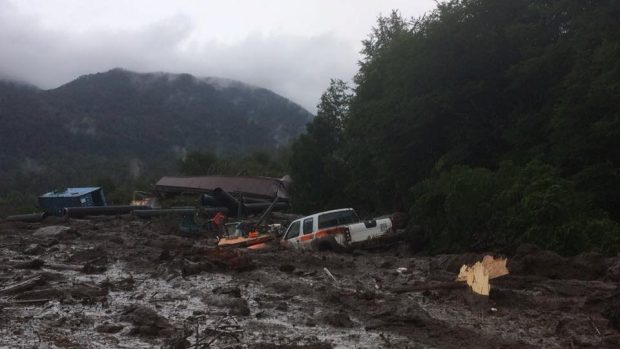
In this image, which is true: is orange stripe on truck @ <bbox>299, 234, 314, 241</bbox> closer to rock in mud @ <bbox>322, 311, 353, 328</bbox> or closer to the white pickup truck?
the white pickup truck

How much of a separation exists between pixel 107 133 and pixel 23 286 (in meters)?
144

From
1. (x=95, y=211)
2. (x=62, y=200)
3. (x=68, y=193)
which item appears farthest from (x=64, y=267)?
(x=68, y=193)

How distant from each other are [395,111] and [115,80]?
186m

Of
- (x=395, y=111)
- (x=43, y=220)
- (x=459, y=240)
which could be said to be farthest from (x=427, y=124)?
(x=43, y=220)

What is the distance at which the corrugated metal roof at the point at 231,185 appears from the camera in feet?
124

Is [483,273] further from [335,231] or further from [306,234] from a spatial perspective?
[306,234]

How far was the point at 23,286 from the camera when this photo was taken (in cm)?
941

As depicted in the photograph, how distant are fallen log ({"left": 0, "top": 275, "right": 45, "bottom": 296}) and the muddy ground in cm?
2

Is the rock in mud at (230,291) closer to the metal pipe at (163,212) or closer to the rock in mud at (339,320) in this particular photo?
the rock in mud at (339,320)

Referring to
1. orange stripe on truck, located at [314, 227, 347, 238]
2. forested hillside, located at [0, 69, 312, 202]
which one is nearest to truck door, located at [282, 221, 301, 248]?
orange stripe on truck, located at [314, 227, 347, 238]

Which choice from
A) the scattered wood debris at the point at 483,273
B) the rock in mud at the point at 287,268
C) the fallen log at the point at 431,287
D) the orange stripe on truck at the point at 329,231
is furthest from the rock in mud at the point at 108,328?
the orange stripe on truck at the point at 329,231

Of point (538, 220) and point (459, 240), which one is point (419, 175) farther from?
point (538, 220)

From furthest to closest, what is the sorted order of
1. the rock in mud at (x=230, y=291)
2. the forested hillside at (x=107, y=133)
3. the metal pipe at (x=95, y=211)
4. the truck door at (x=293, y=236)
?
the forested hillside at (x=107, y=133), the metal pipe at (x=95, y=211), the truck door at (x=293, y=236), the rock in mud at (x=230, y=291)

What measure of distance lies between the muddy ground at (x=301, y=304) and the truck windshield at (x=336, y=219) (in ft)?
11.4
